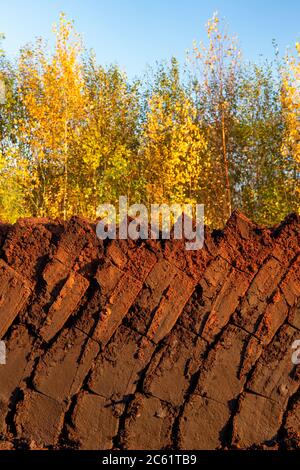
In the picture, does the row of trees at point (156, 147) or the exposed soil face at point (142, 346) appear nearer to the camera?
the exposed soil face at point (142, 346)

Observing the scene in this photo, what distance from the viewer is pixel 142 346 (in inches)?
230

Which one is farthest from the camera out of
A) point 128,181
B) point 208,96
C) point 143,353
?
point 128,181

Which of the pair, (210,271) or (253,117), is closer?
(210,271)

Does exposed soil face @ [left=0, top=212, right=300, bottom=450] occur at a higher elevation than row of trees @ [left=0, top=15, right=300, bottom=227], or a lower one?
lower

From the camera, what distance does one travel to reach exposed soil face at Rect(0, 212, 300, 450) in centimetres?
586

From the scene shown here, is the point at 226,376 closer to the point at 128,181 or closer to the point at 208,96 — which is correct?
the point at 208,96

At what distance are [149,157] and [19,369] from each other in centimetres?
2335

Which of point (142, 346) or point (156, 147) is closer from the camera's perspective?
point (142, 346)

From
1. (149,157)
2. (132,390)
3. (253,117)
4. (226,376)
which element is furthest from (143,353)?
(253,117)

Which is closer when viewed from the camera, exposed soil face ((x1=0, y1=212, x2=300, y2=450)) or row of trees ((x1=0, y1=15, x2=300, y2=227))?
exposed soil face ((x1=0, y1=212, x2=300, y2=450))

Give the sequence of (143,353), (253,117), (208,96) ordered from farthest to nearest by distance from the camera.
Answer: (253,117), (208,96), (143,353)

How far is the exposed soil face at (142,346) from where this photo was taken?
586 centimetres

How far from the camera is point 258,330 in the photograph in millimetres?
5961

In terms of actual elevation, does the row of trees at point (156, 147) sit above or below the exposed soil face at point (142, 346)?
above
